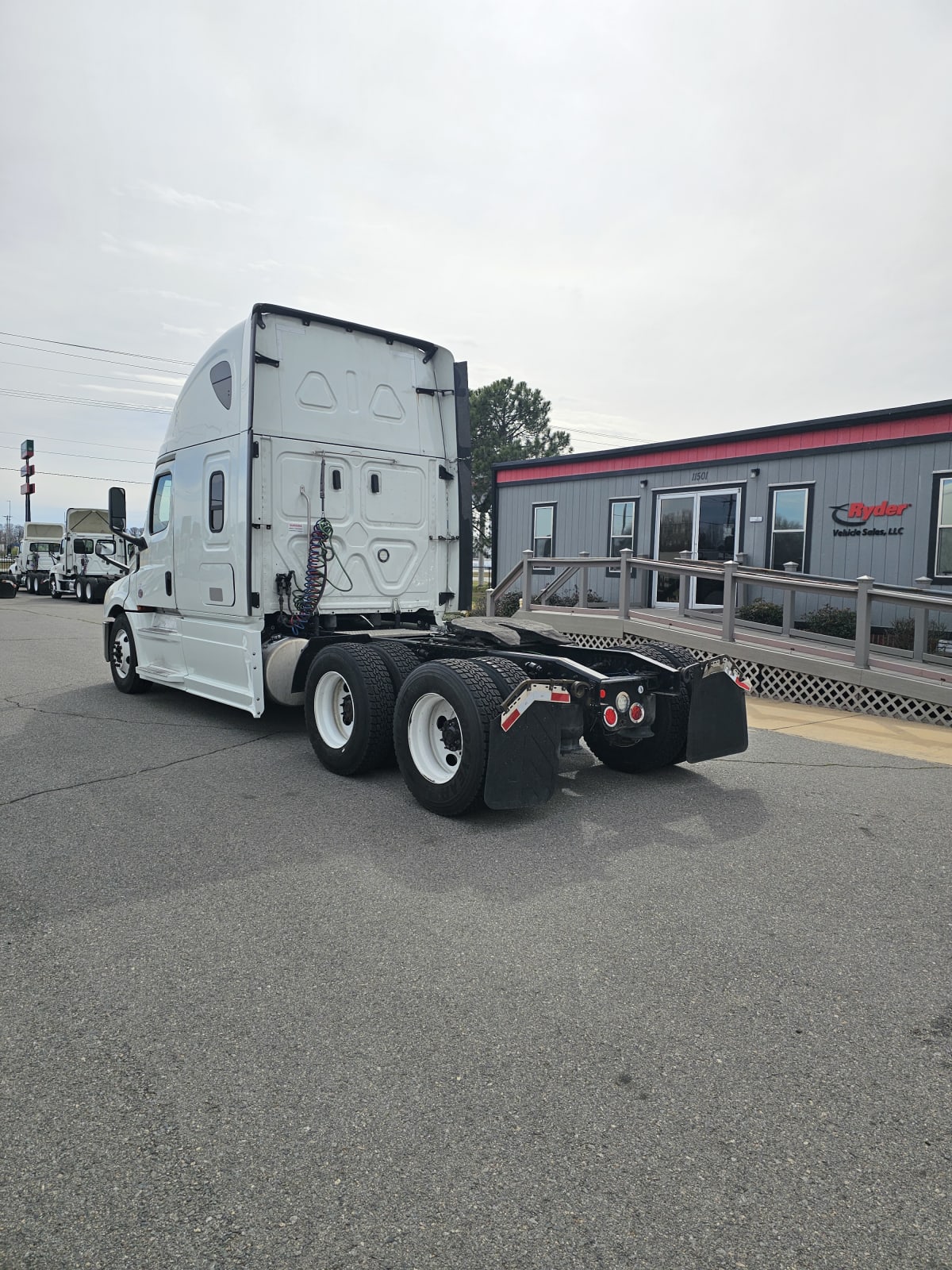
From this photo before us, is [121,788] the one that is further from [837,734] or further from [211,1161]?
[837,734]

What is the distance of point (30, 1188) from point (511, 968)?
1728 mm

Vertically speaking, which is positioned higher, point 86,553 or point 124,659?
point 86,553

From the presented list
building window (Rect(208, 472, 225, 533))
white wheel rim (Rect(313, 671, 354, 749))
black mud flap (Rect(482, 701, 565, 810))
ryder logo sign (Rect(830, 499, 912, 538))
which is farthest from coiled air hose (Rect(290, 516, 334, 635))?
ryder logo sign (Rect(830, 499, 912, 538))

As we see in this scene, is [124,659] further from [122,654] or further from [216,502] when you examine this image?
[216,502]

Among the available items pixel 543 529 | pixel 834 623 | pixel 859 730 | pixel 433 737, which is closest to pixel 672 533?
pixel 543 529

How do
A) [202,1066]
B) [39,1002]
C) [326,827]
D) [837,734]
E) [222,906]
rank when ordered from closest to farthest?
[202,1066] < [39,1002] < [222,906] < [326,827] < [837,734]

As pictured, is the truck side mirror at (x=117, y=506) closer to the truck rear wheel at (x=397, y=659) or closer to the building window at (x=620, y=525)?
the truck rear wheel at (x=397, y=659)

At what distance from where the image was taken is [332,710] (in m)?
6.59

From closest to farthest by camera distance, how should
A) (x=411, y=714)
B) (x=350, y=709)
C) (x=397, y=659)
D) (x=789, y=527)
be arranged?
(x=411, y=714)
(x=397, y=659)
(x=350, y=709)
(x=789, y=527)

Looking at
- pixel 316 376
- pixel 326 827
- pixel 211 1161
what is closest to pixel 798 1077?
pixel 211 1161

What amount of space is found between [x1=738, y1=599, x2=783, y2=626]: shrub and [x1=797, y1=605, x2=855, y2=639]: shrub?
629mm

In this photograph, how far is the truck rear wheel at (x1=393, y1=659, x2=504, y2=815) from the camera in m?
5.05

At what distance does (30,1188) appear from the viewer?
2.16 m

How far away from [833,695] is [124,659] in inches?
313
